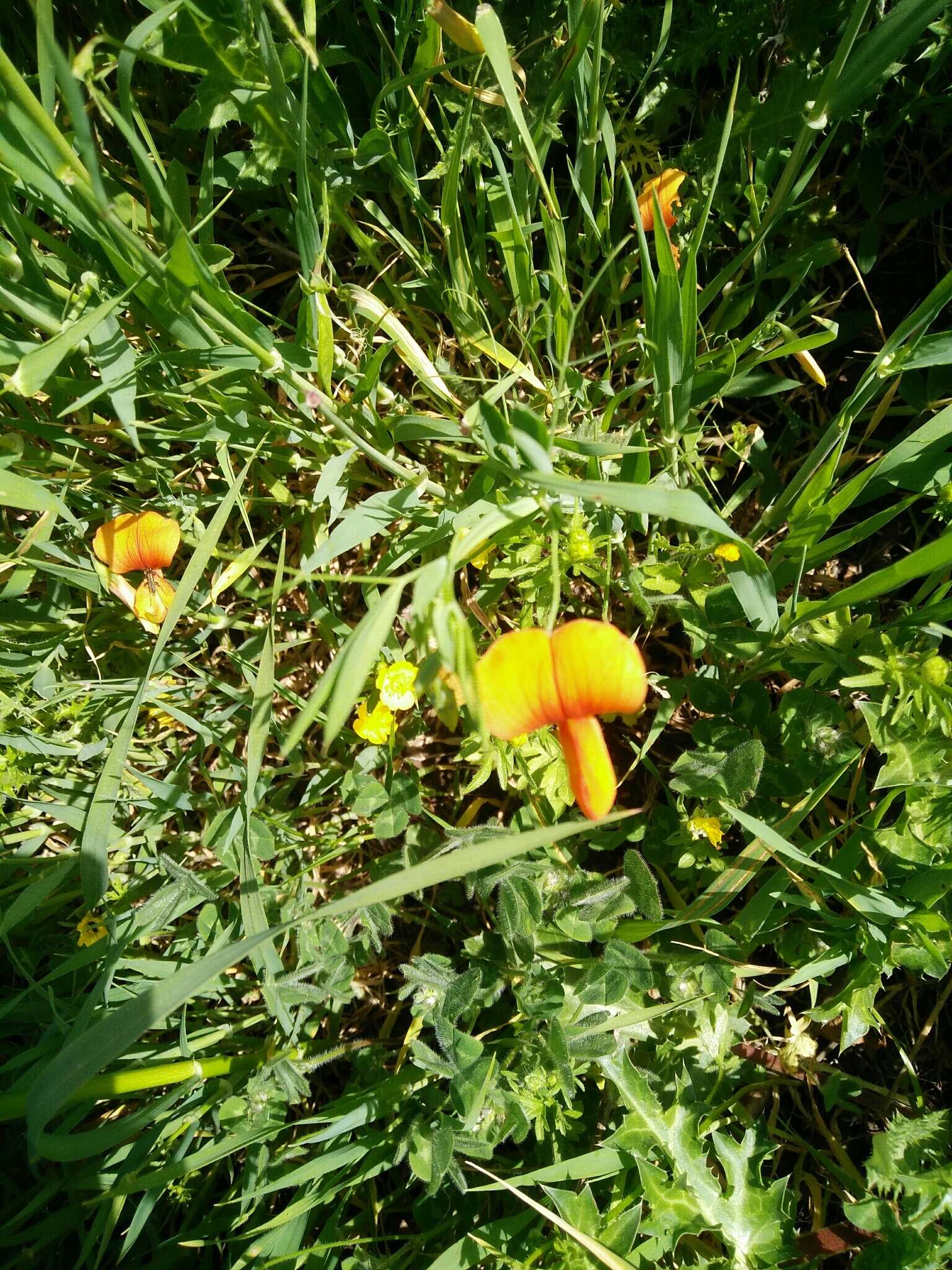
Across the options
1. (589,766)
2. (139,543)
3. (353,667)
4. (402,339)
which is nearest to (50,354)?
(139,543)

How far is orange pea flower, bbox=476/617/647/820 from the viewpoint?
126cm

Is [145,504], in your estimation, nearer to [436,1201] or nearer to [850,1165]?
[436,1201]

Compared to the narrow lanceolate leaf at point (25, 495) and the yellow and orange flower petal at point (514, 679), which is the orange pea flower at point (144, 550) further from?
the yellow and orange flower petal at point (514, 679)

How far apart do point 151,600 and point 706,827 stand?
1.43 metres

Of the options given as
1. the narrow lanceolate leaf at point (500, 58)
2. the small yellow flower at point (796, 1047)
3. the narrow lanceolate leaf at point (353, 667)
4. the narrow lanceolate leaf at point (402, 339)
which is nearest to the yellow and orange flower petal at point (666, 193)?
the narrow lanceolate leaf at point (500, 58)

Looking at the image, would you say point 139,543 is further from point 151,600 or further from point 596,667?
point 596,667

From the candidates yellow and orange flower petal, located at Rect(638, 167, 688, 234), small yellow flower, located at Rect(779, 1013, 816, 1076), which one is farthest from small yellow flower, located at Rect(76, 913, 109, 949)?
yellow and orange flower petal, located at Rect(638, 167, 688, 234)

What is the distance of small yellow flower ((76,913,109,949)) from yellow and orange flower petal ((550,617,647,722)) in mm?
1640

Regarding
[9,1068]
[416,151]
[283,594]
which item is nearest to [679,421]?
[416,151]

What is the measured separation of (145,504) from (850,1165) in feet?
8.25

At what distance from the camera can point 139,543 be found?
6.44 ft

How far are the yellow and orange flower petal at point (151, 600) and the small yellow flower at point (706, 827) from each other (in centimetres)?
135

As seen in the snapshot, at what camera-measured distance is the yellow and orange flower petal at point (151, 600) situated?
201 centimetres

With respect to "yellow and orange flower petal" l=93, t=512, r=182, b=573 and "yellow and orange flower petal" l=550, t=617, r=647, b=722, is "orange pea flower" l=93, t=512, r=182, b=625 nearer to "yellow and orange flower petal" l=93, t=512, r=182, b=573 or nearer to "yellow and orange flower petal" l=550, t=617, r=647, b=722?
"yellow and orange flower petal" l=93, t=512, r=182, b=573
